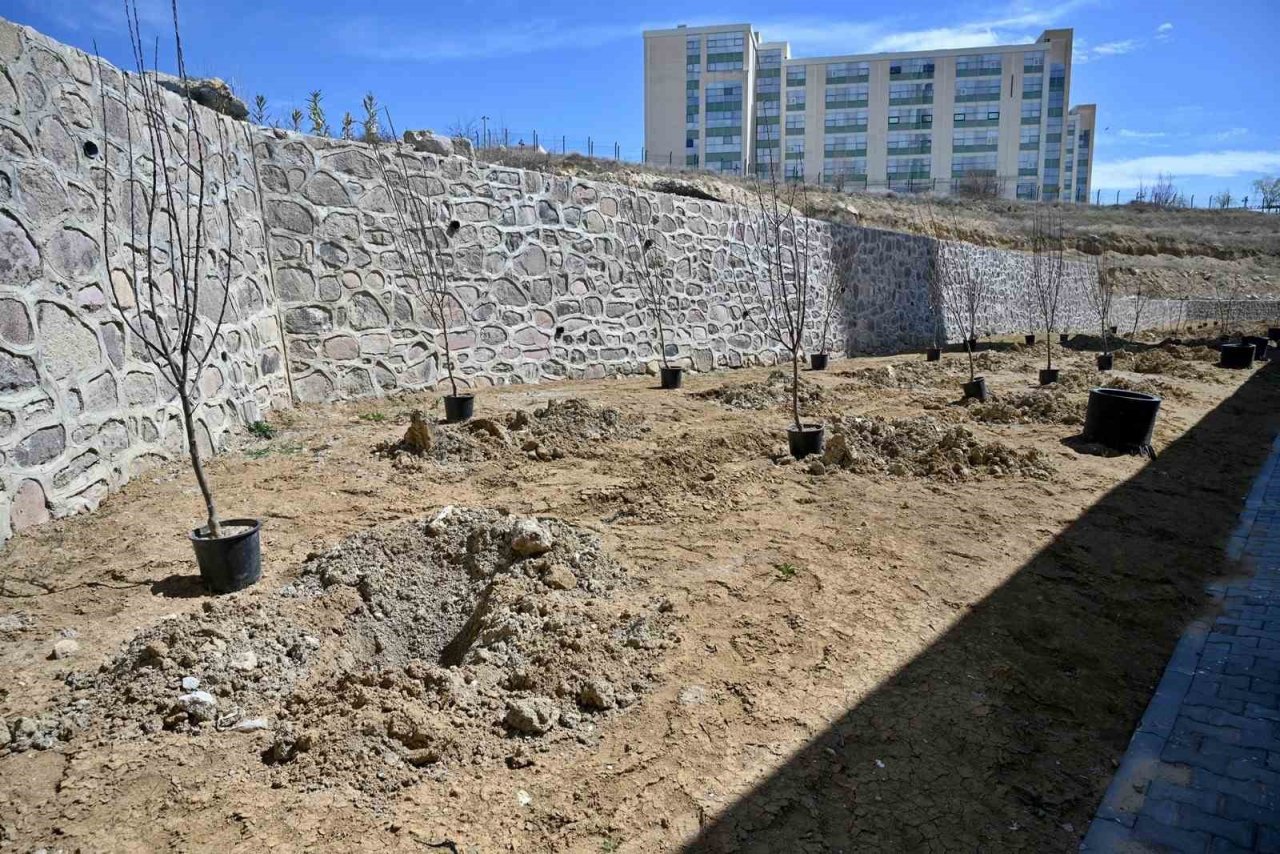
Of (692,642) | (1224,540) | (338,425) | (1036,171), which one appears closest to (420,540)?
(692,642)

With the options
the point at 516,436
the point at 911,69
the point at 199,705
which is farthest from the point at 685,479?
the point at 911,69

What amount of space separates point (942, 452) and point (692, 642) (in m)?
3.44

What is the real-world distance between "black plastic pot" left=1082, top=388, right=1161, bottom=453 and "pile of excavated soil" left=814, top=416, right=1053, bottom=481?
111 cm

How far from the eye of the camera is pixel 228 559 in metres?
3.02

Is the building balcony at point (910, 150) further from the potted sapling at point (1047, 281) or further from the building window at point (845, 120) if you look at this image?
the potted sapling at point (1047, 281)

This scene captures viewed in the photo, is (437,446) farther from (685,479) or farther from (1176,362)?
(1176,362)

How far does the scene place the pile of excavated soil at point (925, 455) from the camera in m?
5.20

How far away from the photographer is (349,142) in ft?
22.1

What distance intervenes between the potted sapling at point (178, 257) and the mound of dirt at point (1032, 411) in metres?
7.05

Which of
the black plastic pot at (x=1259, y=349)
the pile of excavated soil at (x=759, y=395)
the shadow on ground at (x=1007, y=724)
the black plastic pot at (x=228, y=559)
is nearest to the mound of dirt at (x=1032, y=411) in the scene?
the pile of excavated soil at (x=759, y=395)

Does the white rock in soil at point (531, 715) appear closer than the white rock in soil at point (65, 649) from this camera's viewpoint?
Yes

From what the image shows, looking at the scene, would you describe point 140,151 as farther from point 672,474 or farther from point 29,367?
point 672,474

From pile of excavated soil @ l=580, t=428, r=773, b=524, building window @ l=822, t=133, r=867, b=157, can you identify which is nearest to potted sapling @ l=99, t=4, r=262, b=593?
pile of excavated soil @ l=580, t=428, r=773, b=524

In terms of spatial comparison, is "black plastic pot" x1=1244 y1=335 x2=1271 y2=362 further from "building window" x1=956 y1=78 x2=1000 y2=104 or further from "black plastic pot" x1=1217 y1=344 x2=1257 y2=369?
"building window" x1=956 y1=78 x2=1000 y2=104
